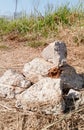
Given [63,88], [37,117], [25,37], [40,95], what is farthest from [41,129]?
[25,37]

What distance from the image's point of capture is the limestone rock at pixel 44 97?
2.18m

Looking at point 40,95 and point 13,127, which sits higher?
point 40,95

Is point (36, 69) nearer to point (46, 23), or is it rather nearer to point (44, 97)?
point (44, 97)

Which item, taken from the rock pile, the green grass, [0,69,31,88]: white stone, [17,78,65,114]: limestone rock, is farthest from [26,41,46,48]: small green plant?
[17,78,65,114]: limestone rock

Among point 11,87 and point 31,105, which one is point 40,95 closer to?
point 31,105

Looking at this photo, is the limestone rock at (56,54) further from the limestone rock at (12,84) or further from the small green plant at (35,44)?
the small green plant at (35,44)

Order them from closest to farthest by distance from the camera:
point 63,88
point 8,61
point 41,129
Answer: point 41,129, point 63,88, point 8,61

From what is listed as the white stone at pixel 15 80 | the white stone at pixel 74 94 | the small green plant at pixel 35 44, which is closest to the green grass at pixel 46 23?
the small green plant at pixel 35 44

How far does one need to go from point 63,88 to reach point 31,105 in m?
0.29

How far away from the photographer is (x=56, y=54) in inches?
100

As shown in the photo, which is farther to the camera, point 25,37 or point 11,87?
point 25,37

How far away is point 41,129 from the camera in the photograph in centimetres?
213

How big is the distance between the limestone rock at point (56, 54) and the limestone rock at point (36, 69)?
0.04 m

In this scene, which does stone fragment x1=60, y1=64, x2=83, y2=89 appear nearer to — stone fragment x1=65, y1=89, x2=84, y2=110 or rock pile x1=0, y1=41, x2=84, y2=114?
rock pile x1=0, y1=41, x2=84, y2=114
